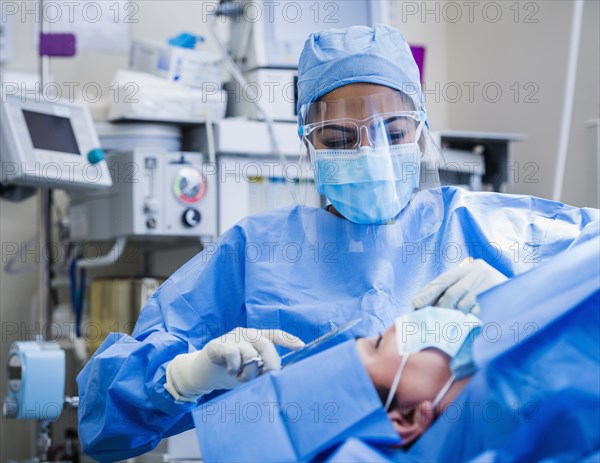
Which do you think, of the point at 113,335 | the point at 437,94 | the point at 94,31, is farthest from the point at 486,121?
the point at 113,335

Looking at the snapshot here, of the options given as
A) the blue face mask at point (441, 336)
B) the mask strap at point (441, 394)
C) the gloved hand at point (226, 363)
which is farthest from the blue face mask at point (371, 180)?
the mask strap at point (441, 394)

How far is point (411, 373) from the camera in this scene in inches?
48.1

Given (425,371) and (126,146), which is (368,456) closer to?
(425,371)

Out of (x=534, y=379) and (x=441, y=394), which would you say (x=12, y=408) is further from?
(x=534, y=379)

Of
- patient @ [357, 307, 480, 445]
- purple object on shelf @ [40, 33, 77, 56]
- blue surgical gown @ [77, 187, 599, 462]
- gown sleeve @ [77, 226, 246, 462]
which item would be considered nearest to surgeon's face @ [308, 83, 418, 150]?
blue surgical gown @ [77, 187, 599, 462]

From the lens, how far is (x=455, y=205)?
171 centimetres

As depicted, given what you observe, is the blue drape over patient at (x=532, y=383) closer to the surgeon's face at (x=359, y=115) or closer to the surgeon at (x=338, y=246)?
the surgeon at (x=338, y=246)

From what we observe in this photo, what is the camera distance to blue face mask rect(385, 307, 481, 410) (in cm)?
119

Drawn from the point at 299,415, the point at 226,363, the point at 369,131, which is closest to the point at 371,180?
the point at 369,131

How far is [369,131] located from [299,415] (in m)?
0.65

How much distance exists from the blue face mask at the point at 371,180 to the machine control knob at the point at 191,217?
1.20 m

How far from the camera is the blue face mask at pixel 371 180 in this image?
5.56ft

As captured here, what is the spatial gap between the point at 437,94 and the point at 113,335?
2693mm

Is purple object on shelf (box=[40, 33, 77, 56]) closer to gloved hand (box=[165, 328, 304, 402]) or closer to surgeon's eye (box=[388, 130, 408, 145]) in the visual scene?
surgeon's eye (box=[388, 130, 408, 145])
